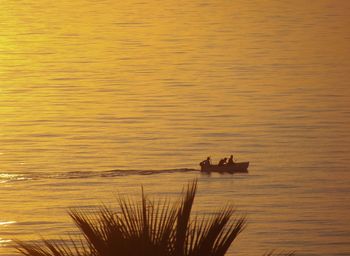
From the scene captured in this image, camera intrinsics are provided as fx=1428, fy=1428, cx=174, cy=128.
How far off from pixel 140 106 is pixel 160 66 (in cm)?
1298

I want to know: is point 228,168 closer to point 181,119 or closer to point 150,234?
point 181,119

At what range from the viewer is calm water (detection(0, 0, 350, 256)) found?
43625 millimetres

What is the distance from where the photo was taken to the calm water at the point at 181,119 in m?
43.6

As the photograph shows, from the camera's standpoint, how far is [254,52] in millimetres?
81438

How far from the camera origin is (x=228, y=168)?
49250mm

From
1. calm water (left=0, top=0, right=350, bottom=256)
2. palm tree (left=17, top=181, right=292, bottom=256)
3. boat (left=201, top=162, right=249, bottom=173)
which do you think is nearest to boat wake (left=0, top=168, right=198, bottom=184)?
calm water (left=0, top=0, right=350, bottom=256)

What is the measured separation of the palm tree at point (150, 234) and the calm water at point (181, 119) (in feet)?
89.4

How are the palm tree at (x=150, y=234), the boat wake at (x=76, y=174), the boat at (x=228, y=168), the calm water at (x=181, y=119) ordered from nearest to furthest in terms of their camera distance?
1. the palm tree at (x=150, y=234)
2. the calm water at (x=181, y=119)
3. the boat wake at (x=76, y=174)
4. the boat at (x=228, y=168)

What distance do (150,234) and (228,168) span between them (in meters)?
39.9

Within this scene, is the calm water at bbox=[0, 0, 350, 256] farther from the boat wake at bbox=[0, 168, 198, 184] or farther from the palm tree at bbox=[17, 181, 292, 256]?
the palm tree at bbox=[17, 181, 292, 256]

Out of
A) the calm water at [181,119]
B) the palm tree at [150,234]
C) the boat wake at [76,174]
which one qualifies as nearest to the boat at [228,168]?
the calm water at [181,119]

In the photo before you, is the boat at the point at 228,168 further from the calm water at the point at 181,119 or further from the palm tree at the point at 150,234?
the palm tree at the point at 150,234

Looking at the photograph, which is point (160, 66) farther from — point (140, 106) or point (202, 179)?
point (202, 179)

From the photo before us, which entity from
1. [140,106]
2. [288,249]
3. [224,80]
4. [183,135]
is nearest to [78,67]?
[224,80]
